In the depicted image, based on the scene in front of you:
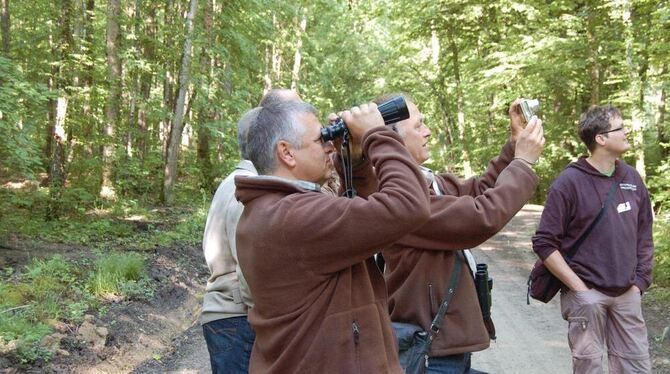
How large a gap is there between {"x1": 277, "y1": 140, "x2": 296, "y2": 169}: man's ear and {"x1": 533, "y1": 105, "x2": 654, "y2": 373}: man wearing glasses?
8.10 ft

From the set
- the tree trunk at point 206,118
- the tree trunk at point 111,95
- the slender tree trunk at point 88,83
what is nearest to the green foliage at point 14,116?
the slender tree trunk at point 88,83

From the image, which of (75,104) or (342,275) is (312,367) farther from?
(75,104)

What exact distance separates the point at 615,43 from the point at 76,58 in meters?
11.6

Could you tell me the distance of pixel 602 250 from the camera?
159 inches

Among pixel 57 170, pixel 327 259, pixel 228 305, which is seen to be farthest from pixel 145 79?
pixel 327 259

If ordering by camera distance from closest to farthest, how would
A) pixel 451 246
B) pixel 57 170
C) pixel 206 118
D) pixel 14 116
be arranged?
pixel 451 246, pixel 14 116, pixel 57 170, pixel 206 118

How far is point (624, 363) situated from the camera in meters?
4.07

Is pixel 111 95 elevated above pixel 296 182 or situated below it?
above

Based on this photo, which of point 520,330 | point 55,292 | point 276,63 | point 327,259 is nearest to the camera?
point 327,259

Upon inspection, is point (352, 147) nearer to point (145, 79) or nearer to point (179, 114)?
point (179, 114)

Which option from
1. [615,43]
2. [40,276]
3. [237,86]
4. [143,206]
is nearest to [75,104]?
[143,206]

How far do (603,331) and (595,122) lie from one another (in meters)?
1.43

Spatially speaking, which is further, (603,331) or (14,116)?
(14,116)

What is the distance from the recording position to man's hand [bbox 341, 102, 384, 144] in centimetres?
228
